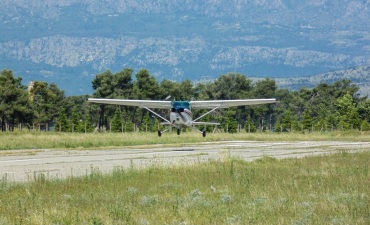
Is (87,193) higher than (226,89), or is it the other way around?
(226,89)

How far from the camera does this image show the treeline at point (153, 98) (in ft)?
258

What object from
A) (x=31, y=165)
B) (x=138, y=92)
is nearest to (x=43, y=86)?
(x=138, y=92)

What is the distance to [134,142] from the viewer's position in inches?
1694

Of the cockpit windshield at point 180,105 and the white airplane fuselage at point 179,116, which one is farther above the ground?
the cockpit windshield at point 180,105

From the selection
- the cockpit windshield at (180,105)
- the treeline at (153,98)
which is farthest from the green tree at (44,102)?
the cockpit windshield at (180,105)

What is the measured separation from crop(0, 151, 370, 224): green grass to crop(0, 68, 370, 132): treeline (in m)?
39.5

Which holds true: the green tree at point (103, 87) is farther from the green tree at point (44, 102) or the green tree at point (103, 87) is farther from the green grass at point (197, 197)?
the green grass at point (197, 197)

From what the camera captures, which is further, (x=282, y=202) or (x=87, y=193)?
(x=87, y=193)

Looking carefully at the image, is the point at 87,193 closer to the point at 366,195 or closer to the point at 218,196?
the point at 218,196

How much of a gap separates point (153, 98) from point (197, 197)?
271ft

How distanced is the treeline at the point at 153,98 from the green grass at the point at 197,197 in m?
39.5

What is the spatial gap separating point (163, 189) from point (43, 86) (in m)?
77.9

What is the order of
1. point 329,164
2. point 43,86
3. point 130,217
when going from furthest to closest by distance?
point 43,86 → point 329,164 → point 130,217

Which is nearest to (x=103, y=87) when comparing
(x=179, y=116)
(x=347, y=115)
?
(x=347, y=115)
